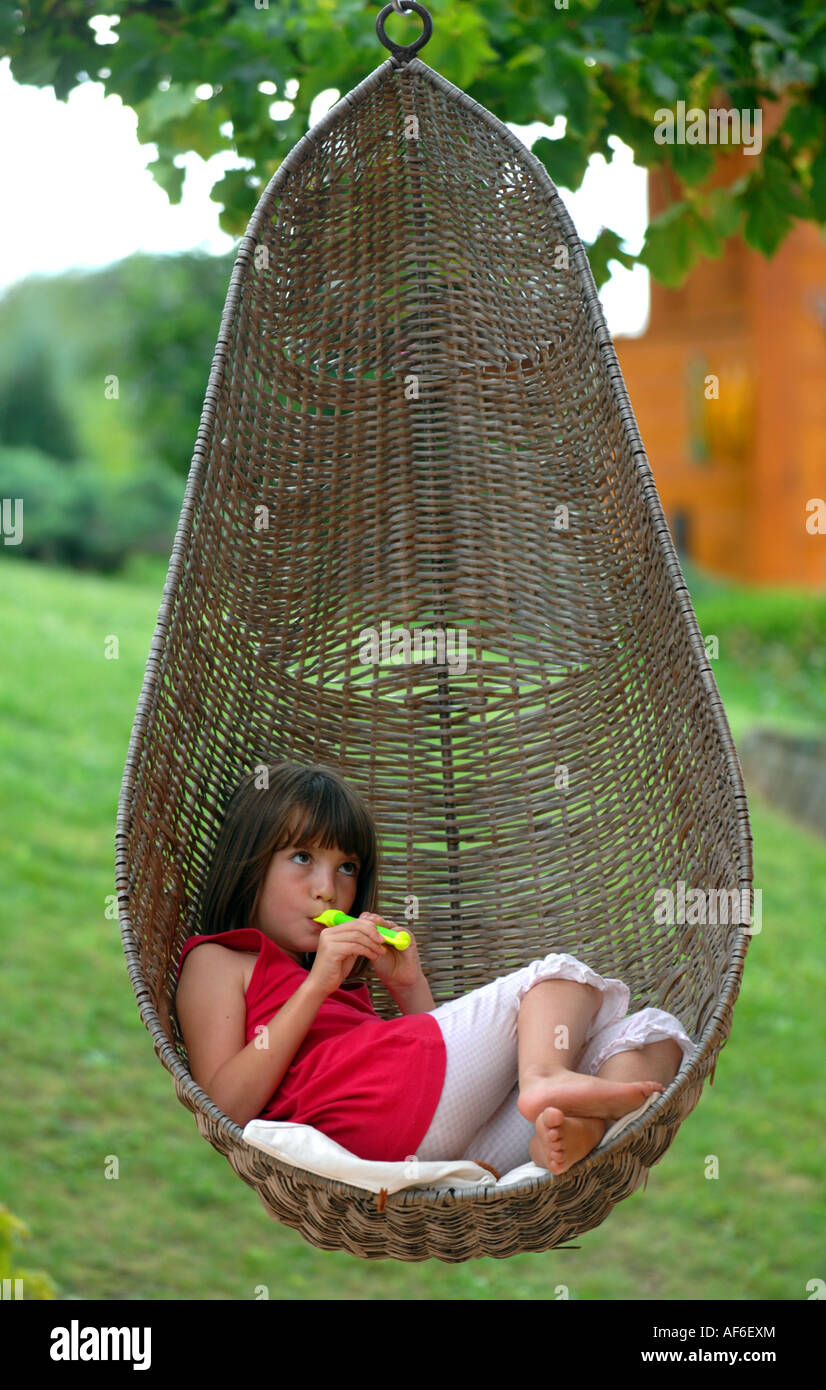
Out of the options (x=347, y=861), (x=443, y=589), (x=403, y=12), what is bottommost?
(x=347, y=861)

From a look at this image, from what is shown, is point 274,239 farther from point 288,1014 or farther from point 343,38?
point 288,1014

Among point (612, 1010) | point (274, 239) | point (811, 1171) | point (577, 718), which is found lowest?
point (811, 1171)

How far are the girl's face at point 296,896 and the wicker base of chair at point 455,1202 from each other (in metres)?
0.32

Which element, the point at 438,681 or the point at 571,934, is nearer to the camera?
the point at 571,934

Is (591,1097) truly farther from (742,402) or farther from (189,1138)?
(742,402)

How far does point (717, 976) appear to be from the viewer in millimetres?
1419

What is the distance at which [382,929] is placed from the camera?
1.53 meters

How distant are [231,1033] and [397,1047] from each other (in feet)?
0.61

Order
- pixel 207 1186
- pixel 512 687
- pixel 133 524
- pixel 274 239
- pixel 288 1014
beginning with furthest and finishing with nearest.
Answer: pixel 133 524 → pixel 207 1186 → pixel 512 687 → pixel 274 239 → pixel 288 1014

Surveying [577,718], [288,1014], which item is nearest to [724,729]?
[577,718]

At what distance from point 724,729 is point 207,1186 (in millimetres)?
1836

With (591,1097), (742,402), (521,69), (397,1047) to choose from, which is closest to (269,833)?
(397,1047)

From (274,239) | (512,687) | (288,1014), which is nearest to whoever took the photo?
(288,1014)

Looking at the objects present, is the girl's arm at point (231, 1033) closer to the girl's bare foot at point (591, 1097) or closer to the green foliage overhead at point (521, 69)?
the girl's bare foot at point (591, 1097)
